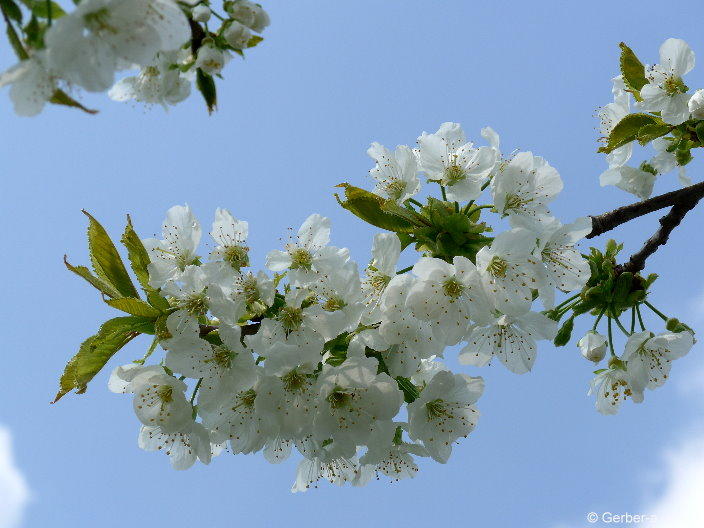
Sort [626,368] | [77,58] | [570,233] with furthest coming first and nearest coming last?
[626,368], [570,233], [77,58]

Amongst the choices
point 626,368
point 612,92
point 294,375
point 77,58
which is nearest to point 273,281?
point 294,375

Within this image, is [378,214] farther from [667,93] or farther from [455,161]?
[667,93]

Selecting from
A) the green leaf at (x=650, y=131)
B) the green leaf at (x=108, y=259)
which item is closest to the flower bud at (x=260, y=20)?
the green leaf at (x=108, y=259)

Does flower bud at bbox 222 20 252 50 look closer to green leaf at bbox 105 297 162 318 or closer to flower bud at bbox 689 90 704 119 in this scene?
green leaf at bbox 105 297 162 318

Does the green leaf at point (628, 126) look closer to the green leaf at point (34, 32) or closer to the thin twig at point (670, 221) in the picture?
the thin twig at point (670, 221)

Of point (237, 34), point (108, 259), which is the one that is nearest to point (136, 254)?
point (108, 259)

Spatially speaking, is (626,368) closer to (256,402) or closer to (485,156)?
(485,156)
